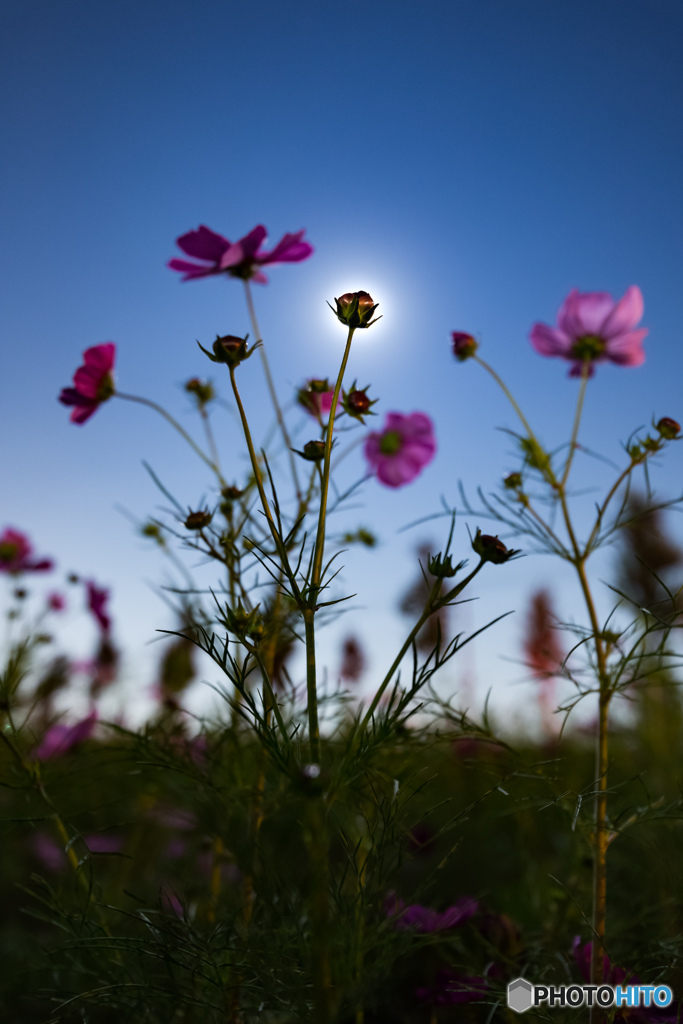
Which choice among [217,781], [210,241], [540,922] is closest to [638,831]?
[540,922]

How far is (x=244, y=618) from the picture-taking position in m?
0.54

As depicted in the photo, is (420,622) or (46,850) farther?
(46,850)

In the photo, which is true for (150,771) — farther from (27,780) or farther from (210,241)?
(210,241)

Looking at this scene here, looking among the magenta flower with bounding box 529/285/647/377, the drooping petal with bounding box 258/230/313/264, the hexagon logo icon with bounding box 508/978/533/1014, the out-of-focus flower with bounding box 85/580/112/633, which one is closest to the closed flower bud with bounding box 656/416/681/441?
the magenta flower with bounding box 529/285/647/377

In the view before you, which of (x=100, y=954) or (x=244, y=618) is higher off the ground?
(x=244, y=618)

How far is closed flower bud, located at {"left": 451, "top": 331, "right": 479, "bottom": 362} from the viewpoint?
77 cm

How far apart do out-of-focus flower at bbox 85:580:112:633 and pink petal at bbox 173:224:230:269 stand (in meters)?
0.64

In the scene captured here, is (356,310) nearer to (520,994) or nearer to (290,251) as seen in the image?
(290,251)

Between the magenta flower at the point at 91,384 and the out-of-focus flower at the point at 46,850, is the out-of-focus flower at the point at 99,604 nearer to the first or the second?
the magenta flower at the point at 91,384

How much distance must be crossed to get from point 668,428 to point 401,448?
1.08ft

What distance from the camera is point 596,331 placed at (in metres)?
0.81

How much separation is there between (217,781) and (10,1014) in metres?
0.43

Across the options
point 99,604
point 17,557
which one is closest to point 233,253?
point 99,604

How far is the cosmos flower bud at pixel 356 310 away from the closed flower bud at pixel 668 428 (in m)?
0.34
